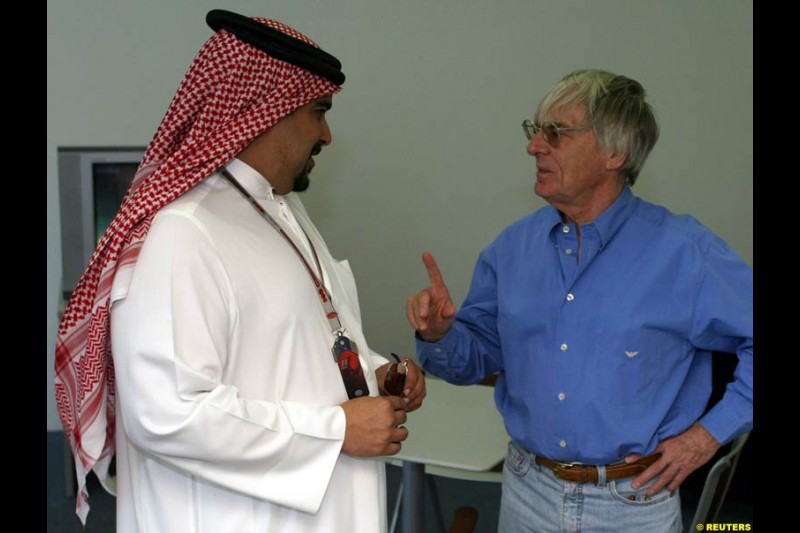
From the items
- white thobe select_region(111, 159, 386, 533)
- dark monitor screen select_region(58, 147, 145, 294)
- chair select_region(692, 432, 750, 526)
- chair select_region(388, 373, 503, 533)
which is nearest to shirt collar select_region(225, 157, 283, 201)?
white thobe select_region(111, 159, 386, 533)

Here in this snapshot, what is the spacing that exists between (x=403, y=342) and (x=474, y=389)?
58.5 inches

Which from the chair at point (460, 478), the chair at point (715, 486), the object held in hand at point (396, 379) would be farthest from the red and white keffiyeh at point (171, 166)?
the chair at point (715, 486)

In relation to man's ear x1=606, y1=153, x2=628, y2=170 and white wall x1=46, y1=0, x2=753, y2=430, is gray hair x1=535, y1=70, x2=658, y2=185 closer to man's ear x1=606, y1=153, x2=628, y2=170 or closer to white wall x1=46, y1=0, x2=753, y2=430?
man's ear x1=606, y1=153, x2=628, y2=170

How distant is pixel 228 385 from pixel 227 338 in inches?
3.5

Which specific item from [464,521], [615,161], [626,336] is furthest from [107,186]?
[626,336]

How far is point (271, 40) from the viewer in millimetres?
1870

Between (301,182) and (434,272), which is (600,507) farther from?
(301,182)

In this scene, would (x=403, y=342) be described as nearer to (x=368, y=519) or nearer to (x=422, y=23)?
(x=422, y=23)

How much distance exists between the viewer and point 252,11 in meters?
4.86

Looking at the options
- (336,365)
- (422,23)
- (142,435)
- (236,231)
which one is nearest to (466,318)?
(336,365)

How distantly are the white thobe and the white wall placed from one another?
3.07 meters

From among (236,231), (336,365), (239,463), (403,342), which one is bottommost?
(403,342)

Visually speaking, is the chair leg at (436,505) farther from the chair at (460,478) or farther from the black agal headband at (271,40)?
the black agal headband at (271,40)

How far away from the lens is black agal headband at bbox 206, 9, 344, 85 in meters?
1.85
